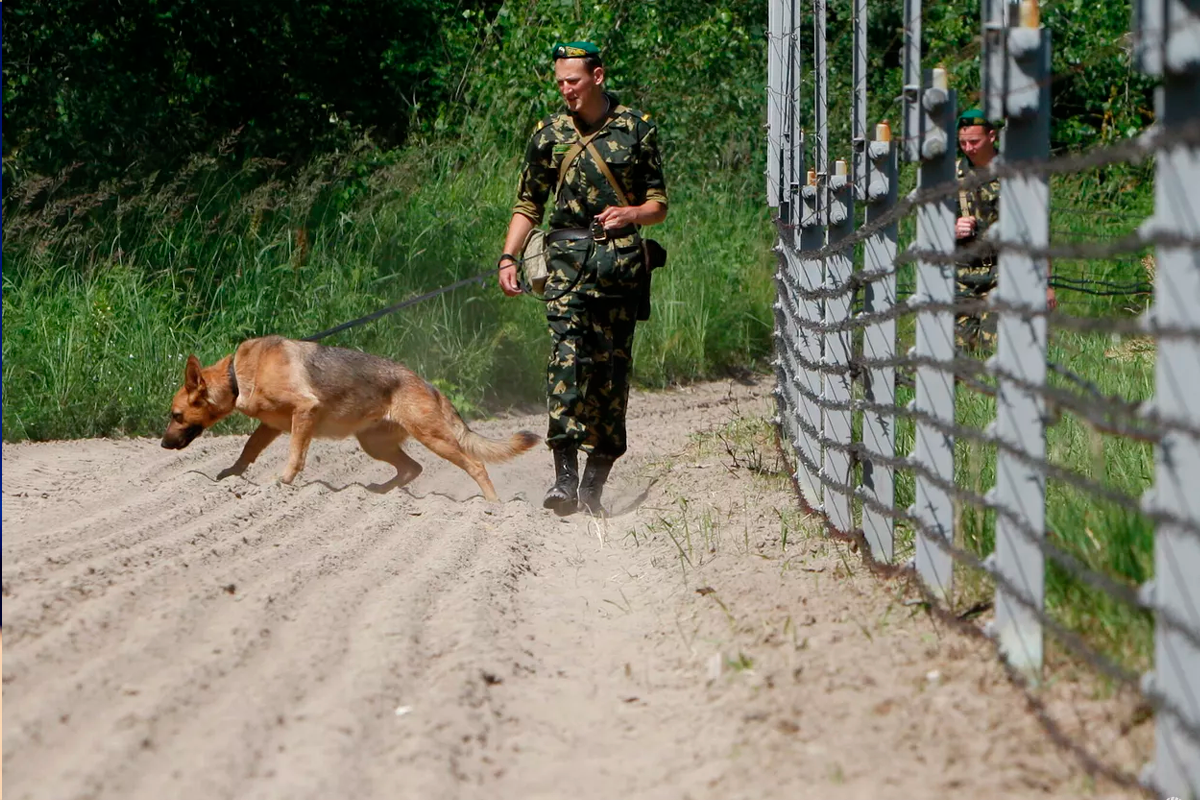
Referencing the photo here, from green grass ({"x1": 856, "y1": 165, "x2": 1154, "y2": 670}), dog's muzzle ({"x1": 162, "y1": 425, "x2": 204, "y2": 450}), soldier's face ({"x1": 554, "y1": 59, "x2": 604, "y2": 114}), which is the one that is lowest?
dog's muzzle ({"x1": 162, "y1": 425, "x2": 204, "y2": 450})

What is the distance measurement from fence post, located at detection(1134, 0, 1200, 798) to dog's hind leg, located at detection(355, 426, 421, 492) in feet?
21.1

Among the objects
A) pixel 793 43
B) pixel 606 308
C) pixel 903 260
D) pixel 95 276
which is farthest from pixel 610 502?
pixel 95 276

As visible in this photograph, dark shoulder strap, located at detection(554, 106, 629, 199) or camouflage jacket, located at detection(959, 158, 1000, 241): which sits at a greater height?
dark shoulder strap, located at detection(554, 106, 629, 199)

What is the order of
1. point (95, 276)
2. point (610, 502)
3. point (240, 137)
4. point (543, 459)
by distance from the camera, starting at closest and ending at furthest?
point (610, 502) → point (543, 459) → point (95, 276) → point (240, 137)

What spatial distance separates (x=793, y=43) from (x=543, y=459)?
152 inches

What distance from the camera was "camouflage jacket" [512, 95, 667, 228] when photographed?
7.15m

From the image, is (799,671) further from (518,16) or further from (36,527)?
(518,16)

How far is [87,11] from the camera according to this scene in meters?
13.0

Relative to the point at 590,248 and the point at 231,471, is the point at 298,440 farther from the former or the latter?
the point at 590,248

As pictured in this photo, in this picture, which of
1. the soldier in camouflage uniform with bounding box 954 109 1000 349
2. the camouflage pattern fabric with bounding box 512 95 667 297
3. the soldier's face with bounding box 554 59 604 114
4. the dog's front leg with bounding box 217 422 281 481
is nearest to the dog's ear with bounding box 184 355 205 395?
the dog's front leg with bounding box 217 422 281 481

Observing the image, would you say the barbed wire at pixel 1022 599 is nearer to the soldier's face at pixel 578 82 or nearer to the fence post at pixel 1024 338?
the fence post at pixel 1024 338

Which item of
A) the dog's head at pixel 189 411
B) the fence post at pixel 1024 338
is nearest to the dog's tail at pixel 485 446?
the dog's head at pixel 189 411

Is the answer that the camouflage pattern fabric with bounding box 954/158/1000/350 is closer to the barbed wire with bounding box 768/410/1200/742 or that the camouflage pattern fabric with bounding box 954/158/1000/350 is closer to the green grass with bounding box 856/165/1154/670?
the green grass with bounding box 856/165/1154/670

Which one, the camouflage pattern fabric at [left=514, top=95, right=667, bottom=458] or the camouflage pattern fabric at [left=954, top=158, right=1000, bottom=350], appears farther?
the camouflage pattern fabric at [left=954, top=158, right=1000, bottom=350]
